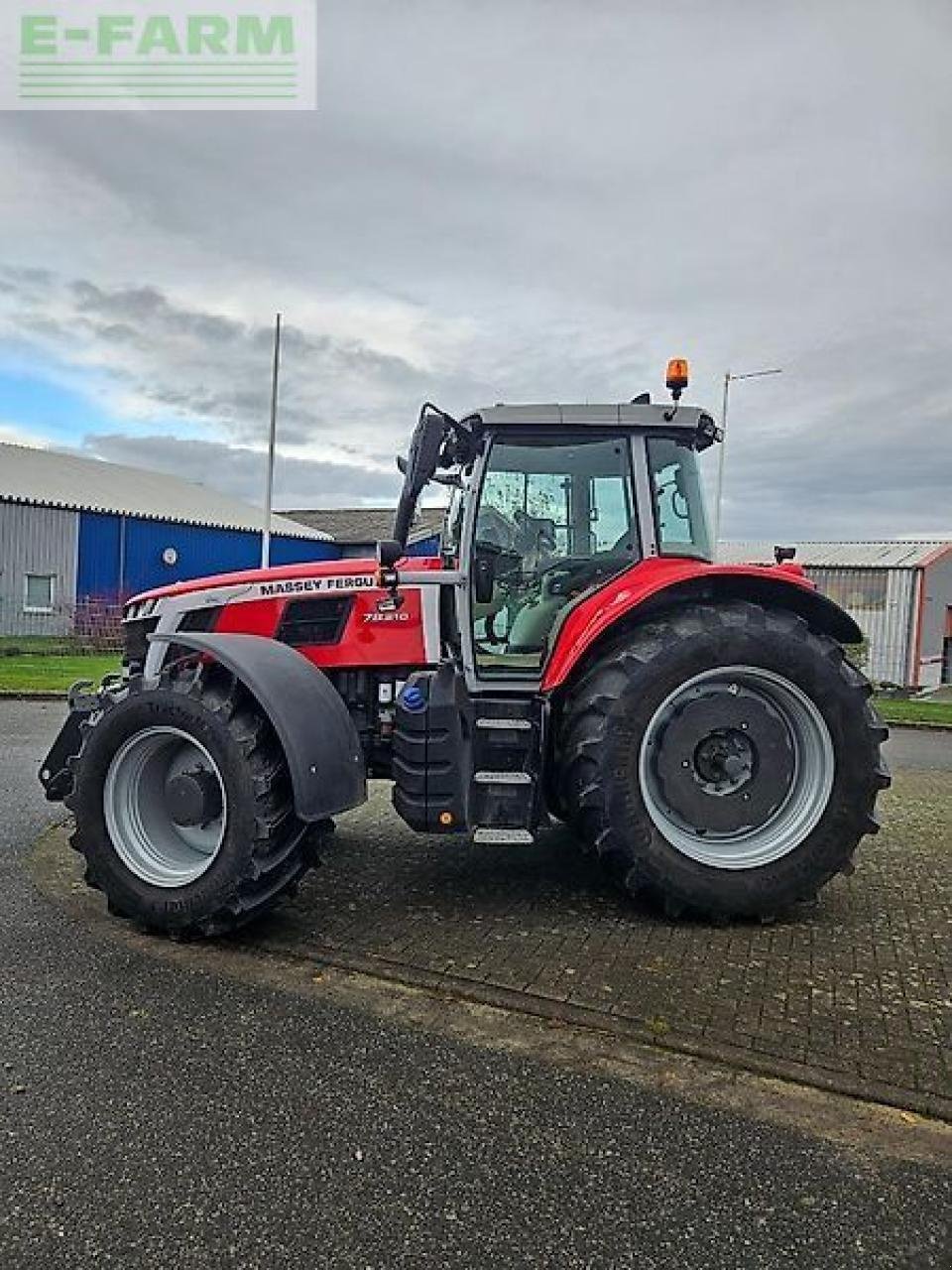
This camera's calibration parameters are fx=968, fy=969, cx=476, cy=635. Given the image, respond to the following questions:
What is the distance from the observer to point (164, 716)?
4246mm

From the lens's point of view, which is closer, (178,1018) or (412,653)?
(178,1018)

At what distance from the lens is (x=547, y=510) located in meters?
4.89

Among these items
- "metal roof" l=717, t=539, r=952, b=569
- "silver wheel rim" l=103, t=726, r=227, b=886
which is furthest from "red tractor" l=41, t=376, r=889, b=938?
"metal roof" l=717, t=539, r=952, b=569

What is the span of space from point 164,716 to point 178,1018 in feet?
4.35

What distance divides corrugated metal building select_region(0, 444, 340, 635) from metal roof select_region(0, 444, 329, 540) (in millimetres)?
49

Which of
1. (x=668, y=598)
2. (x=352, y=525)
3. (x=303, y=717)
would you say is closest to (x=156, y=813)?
(x=303, y=717)

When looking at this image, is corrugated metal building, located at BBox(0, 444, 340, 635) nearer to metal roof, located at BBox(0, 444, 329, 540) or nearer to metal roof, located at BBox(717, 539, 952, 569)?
metal roof, located at BBox(0, 444, 329, 540)

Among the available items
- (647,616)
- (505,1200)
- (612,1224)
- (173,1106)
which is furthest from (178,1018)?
(647,616)

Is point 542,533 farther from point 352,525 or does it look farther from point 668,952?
point 352,525

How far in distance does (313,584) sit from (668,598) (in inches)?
70.6

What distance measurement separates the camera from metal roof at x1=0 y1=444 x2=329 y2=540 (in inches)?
1089

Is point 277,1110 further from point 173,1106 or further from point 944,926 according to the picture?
point 944,926

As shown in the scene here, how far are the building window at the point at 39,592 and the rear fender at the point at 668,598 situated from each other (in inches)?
991

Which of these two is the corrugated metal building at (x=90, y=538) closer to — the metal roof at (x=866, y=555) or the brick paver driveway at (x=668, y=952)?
the metal roof at (x=866, y=555)
